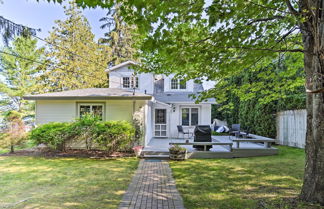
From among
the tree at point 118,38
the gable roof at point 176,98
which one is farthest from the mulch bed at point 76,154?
the tree at point 118,38

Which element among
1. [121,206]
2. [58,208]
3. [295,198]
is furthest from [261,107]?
[58,208]

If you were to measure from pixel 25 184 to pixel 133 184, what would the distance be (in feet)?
9.99

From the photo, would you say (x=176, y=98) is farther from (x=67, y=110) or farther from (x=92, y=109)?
(x=67, y=110)

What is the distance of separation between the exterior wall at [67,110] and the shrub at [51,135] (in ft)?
5.48

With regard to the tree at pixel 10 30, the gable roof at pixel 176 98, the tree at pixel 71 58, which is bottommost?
the gable roof at pixel 176 98

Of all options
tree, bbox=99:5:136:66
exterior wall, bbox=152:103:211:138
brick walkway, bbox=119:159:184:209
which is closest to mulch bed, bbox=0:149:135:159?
brick walkway, bbox=119:159:184:209

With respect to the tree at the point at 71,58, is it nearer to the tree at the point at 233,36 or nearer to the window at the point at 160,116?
the window at the point at 160,116

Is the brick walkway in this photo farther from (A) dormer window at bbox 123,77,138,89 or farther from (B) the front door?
(A) dormer window at bbox 123,77,138,89

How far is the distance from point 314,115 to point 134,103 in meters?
8.40

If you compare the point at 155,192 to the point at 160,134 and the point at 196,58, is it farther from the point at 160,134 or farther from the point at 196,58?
the point at 160,134

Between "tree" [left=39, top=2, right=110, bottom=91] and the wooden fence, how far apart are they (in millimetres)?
19069

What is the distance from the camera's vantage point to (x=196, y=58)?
4.05 meters

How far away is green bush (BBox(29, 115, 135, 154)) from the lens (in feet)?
29.6

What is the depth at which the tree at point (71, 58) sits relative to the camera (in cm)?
2125
